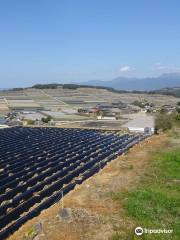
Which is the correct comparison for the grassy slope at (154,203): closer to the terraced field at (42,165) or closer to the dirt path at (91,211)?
the dirt path at (91,211)

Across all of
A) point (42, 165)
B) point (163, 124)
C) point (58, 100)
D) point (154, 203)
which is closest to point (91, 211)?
point (154, 203)

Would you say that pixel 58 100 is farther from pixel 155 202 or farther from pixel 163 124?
pixel 155 202

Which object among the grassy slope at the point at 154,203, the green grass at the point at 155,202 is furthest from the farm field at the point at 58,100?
the green grass at the point at 155,202

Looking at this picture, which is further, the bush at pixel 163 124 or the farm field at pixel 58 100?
the farm field at pixel 58 100

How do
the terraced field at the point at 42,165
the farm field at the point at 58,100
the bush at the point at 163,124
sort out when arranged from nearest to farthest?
the terraced field at the point at 42,165
the bush at the point at 163,124
the farm field at the point at 58,100

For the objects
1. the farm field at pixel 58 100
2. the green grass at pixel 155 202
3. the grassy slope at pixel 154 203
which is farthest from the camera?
the farm field at pixel 58 100

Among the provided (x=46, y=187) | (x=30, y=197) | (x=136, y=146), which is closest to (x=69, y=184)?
(x=46, y=187)

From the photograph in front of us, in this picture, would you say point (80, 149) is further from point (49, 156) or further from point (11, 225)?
point (11, 225)
